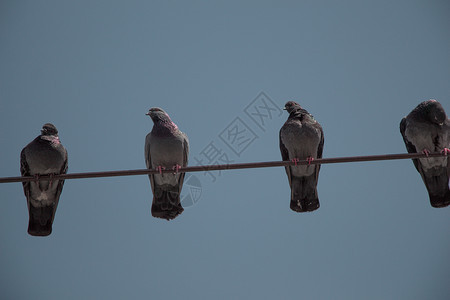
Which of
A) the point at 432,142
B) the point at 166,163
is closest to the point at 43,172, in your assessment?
the point at 166,163

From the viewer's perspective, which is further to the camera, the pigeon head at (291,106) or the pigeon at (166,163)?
the pigeon head at (291,106)

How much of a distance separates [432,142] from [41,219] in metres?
7.56

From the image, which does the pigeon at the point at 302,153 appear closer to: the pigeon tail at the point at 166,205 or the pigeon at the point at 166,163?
the pigeon at the point at 166,163

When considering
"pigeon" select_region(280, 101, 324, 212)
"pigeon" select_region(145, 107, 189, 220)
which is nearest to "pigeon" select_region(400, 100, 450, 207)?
"pigeon" select_region(280, 101, 324, 212)

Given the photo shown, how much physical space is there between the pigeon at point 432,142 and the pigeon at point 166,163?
448cm

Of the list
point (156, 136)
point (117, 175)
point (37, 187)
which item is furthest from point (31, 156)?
point (117, 175)

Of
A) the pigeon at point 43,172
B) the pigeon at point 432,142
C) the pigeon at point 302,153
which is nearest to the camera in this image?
the pigeon at point 43,172

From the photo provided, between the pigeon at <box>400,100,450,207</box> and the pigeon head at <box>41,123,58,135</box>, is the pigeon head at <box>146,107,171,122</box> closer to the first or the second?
the pigeon head at <box>41,123,58,135</box>

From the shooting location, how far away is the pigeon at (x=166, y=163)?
32.7 ft

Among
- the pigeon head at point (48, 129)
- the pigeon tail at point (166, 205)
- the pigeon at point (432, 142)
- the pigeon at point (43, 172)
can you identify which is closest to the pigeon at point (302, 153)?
the pigeon at point (432, 142)

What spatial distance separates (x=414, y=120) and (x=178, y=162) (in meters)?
4.63

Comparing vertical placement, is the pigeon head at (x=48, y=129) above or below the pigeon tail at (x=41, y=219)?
above

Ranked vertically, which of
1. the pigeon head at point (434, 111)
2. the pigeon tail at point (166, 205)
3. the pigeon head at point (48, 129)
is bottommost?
the pigeon tail at point (166, 205)

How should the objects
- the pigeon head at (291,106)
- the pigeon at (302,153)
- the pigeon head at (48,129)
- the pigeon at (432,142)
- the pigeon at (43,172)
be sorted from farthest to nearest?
1. the pigeon head at (291,106)
2. the pigeon head at (48,129)
3. the pigeon at (302,153)
4. the pigeon at (432,142)
5. the pigeon at (43,172)
